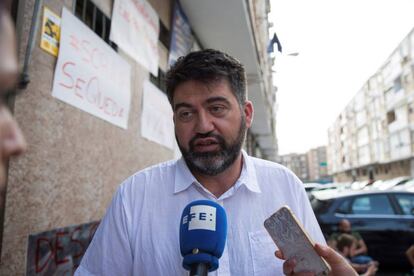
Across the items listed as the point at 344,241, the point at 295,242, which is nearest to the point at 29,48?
the point at 295,242

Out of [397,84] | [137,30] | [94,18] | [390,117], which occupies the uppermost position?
[397,84]

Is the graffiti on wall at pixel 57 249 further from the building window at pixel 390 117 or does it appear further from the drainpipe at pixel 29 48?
the building window at pixel 390 117

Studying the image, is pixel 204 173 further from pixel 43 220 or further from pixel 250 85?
pixel 250 85

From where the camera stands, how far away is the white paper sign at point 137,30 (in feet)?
10.9

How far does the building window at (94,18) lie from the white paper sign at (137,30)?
0.30ft

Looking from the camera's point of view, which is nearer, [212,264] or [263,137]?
[212,264]

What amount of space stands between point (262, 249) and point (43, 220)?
1.37 metres

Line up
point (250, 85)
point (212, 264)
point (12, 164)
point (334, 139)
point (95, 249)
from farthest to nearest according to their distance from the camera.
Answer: point (334, 139) → point (250, 85) → point (12, 164) → point (95, 249) → point (212, 264)

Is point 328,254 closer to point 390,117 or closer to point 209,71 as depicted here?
point 209,71

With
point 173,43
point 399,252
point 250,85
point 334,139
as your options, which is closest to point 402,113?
point 250,85

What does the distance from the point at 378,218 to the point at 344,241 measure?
147cm

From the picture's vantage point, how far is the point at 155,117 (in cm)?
425

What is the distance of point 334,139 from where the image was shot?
8338 centimetres

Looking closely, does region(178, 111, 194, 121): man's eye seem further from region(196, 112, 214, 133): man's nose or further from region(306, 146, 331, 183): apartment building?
region(306, 146, 331, 183): apartment building
